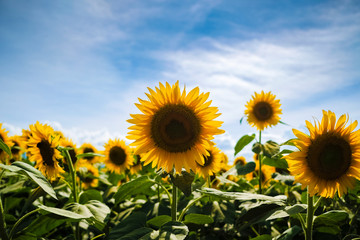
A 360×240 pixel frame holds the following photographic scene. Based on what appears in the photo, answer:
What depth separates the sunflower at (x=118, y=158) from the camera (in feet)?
17.0

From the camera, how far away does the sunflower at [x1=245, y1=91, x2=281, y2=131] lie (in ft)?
17.4

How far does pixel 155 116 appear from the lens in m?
2.44

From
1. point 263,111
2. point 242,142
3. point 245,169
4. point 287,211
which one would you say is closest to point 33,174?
point 287,211

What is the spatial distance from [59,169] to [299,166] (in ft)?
8.36

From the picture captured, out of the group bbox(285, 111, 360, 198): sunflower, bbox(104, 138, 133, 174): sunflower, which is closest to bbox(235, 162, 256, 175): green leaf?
bbox(285, 111, 360, 198): sunflower

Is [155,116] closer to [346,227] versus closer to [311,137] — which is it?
[311,137]

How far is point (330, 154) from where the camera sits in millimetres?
2277

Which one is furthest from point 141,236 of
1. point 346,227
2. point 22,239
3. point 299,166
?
point 346,227

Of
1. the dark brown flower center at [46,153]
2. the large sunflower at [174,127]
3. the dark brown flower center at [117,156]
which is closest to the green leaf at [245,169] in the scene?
the large sunflower at [174,127]

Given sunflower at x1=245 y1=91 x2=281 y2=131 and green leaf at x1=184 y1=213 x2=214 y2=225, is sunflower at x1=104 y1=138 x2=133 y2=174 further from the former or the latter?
green leaf at x1=184 y1=213 x2=214 y2=225

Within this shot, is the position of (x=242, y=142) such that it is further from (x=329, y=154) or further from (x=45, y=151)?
(x=45, y=151)

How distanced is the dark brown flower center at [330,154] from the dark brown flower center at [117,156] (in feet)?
12.0

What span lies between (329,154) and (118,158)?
3855 millimetres

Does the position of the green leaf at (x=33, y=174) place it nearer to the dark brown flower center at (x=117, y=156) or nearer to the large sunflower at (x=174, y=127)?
the large sunflower at (x=174, y=127)
